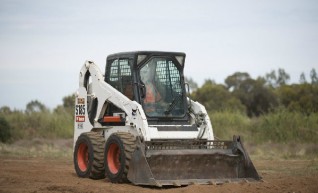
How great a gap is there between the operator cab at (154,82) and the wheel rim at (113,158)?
104 cm

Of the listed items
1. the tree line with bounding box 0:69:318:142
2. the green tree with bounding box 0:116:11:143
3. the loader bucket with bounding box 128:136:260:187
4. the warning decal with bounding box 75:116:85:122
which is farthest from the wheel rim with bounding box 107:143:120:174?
the green tree with bounding box 0:116:11:143

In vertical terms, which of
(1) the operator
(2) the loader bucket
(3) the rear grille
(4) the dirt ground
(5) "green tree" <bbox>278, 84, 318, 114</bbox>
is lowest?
(4) the dirt ground

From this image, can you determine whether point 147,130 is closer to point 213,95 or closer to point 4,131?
point 4,131

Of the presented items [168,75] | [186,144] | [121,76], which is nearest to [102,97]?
[121,76]

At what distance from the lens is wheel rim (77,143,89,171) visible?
16.7 metres

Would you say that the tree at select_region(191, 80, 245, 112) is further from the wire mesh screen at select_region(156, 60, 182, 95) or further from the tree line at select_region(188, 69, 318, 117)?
the wire mesh screen at select_region(156, 60, 182, 95)

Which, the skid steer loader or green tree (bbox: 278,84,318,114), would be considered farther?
green tree (bbox: 278,84,318,114)

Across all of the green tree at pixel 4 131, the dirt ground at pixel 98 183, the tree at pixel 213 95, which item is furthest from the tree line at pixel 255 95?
the dirt ground at pixel 98 183

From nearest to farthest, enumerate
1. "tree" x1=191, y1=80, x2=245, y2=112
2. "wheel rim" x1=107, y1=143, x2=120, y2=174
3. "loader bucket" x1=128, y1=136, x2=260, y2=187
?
"loader bucket" x1=128, y1=136, x2=260, y2=187, "wheel rim" x1=107, y1=143, x2=120, y2=174, "tree" x1=191, y1=80, x2=245, y2=112

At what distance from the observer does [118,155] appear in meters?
15.1

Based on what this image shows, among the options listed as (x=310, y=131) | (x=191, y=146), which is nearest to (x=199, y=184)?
(x=191, y=146)

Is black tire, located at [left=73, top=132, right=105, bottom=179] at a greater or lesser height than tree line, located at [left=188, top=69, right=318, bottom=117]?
lesser

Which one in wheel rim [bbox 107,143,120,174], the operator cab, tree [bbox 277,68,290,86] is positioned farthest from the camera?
tree [bbox 277,68,290,86]

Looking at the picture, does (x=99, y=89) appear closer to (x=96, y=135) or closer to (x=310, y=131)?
(x=96, y=135)
